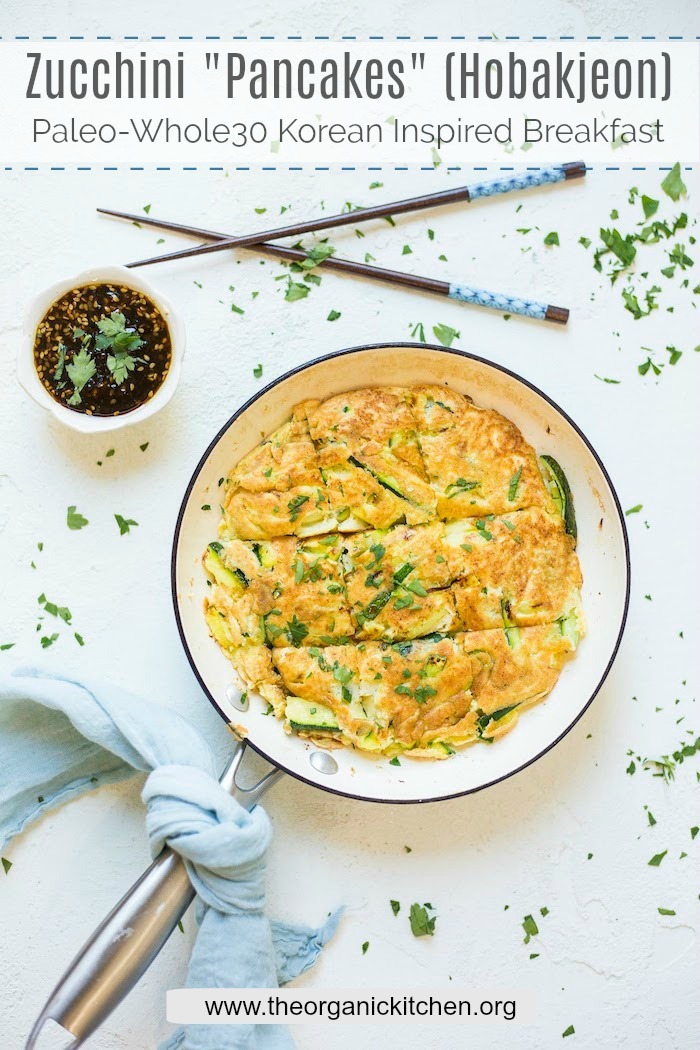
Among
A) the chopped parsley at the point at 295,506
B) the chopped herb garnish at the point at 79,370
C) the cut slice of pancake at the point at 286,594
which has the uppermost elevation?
the chopped herb garnish at the point at 79,370

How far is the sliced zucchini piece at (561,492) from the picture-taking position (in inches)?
154

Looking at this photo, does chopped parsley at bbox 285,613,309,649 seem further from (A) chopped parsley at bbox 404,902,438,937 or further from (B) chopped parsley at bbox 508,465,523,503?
(A) chopped parsley at bbox 404,902,438,937

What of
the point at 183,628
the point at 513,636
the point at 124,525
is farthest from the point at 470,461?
the point at 124,525

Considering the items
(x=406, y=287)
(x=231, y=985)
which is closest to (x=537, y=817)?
(x=231, y=985)

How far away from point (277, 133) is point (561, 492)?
2014mm

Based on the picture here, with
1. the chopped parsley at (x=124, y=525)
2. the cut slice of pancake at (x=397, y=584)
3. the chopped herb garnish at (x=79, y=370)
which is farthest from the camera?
the chopped parsley at (x=124, y=525)

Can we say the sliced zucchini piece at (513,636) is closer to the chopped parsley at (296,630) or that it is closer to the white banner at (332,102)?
the chopped parsley at (296,630)

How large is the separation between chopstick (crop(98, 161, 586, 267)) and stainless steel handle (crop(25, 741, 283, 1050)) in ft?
8.50

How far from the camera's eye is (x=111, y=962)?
3387 mm

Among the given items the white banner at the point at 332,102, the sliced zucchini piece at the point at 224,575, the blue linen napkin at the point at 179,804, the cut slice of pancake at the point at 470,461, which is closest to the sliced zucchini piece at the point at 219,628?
the sliced zucchini piece at the point at 224,575

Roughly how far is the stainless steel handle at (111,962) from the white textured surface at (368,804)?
1.57 ft

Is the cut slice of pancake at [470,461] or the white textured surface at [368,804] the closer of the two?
the cut slice of pancake at [470,461]

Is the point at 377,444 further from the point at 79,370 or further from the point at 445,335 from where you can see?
the point at 79,370

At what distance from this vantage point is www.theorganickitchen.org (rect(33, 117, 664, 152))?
4203 mm
